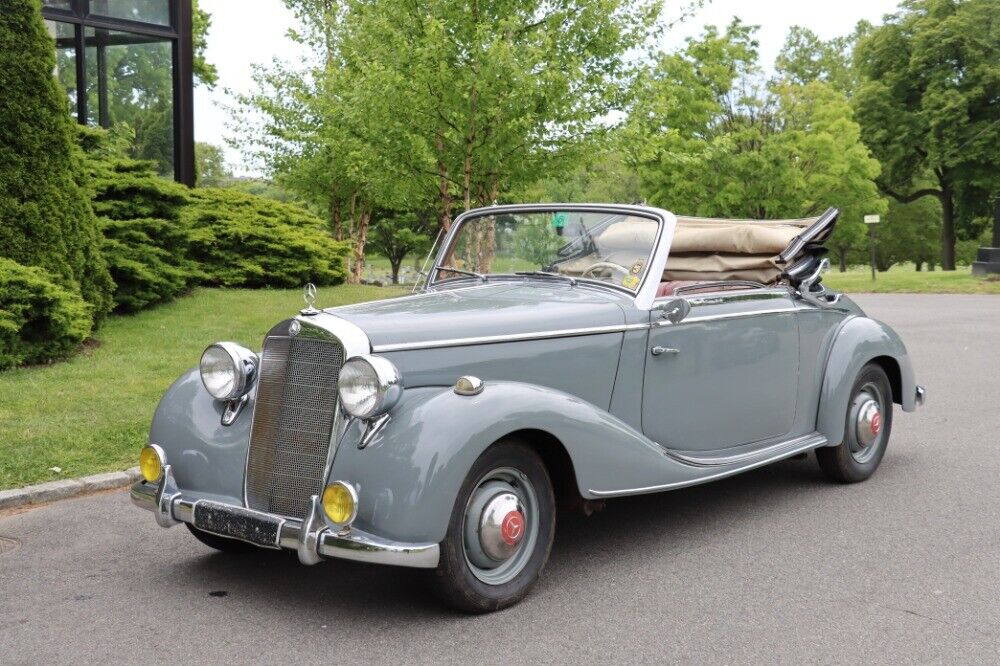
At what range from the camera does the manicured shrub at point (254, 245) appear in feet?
51.4

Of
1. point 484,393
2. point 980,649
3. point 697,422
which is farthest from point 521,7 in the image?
point 980,649

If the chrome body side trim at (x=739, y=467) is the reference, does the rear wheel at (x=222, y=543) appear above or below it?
Result: below

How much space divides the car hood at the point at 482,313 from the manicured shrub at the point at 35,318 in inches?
207

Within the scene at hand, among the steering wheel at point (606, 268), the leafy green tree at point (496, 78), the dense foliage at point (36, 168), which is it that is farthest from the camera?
the leafy green tree at point (496, 78)

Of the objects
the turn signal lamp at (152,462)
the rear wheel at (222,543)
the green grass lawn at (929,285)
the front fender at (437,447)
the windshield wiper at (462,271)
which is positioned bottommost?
the rear wheel at (222,543)

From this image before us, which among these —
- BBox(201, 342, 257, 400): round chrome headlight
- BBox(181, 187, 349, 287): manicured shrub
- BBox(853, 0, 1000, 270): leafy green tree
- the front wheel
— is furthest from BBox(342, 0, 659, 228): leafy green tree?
BBox(853, 0, 1000, 270): leafy green tree

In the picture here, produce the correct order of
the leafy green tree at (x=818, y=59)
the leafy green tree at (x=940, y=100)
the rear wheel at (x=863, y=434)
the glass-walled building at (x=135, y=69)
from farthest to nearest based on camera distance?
the leafy green tree at (x=818, y=59)
the leafy green tree at (x=940, y=100)
the glass-walled building at (x=135, y=69)
the rear wheel at (x=863, y=434)

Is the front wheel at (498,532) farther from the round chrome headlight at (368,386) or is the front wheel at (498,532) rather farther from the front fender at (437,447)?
the round chrome headlight at (368,386)

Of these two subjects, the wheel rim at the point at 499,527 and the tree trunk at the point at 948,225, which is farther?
the tree trunk at the point at 948,225

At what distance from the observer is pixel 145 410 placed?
7438 mm

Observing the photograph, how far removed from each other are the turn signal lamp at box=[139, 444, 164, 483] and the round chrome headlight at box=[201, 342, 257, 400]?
335 mm

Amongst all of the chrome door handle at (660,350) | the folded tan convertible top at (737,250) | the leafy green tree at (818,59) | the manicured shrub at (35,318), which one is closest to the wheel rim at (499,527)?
the chrome door handle at (660,350)

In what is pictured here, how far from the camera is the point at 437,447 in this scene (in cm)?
359

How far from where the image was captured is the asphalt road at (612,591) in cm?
349
